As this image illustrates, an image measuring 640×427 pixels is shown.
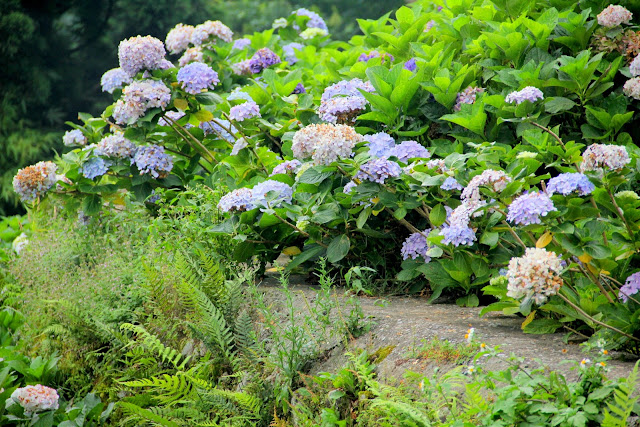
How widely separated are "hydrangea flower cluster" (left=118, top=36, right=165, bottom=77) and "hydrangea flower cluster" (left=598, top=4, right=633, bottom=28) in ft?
7.54

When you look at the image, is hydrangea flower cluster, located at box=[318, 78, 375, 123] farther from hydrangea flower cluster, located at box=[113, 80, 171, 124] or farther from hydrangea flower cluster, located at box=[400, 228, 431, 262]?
hydrangea flower cluster, located at box=[113, 80, 171, 124]

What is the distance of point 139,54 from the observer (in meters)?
3.43

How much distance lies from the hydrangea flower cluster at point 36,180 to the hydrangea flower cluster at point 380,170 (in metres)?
2.33

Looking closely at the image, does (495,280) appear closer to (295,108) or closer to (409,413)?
(409,413)

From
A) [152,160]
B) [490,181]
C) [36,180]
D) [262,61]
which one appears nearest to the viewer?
[490,181]

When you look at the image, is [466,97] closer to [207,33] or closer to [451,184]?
[451,184]

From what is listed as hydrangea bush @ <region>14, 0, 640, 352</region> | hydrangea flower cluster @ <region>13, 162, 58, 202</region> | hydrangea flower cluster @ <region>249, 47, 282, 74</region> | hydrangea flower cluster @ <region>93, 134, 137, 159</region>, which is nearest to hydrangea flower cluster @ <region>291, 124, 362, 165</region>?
hydrangea bush @ <region>14, 0, 640, 352</region>

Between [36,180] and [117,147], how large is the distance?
22.9 inches

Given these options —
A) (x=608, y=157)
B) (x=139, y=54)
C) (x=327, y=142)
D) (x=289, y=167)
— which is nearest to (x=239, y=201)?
(x=289, y=167)

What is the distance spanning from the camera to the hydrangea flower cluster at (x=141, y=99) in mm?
3453

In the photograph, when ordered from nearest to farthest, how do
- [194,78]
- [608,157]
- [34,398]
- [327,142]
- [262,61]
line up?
[608,157] → [327,142] → [34,398] → [194,78] → [262,61]

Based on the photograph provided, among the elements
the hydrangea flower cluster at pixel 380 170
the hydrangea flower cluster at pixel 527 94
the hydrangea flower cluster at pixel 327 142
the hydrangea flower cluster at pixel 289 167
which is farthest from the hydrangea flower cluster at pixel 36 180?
the hydrangea flower cluster at pixel 527 94

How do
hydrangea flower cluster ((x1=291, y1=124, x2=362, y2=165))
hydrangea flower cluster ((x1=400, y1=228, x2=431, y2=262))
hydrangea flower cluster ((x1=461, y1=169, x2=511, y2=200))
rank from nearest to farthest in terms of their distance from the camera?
1. hydrangea flower cluster ((x1=461, y1=169, x2=511, y2=200))
2. hydrangea flower cluster ((x1=291, y1=124, x2=362, y2=165))
3. hydrangea flower cluster ((x1=400, y1=228, x2=431, y2=262))

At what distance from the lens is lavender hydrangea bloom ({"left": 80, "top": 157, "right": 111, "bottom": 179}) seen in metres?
3.92
